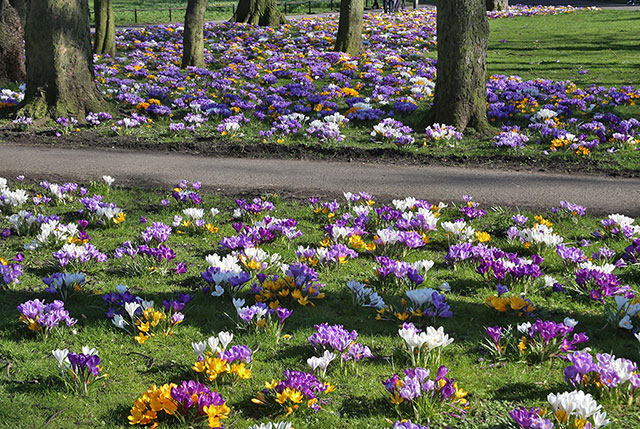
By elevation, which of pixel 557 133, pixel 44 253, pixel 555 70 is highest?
pixel 555 70

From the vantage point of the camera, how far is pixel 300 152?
11.0m

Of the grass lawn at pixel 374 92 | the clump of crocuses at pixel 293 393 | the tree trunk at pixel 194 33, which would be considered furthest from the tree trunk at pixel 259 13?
the clump of crocuses at pixel 293 393

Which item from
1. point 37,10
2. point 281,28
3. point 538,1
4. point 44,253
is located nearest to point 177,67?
point 37,10

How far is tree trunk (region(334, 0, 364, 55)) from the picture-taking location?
20.2 m

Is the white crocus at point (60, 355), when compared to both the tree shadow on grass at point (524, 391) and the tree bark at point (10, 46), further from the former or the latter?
the tree bark at point (10, 46)

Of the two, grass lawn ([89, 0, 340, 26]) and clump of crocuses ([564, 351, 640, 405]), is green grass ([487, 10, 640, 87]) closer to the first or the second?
clump of crocuses ([564, 351, 640, 405])

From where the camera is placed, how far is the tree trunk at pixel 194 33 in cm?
1702

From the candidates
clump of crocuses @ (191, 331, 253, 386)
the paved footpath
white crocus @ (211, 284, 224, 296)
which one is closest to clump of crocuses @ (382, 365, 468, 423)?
clump of crocuses @ (191, 331, 253, 386)

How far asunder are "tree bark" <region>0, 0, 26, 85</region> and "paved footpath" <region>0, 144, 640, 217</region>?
5.93 meters

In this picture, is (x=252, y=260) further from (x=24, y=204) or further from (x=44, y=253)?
(x=24, y=204)

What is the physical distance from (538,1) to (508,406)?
63.7 meters

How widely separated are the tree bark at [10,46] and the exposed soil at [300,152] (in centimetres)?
477

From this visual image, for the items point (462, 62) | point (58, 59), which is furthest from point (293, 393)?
point (58, 59)

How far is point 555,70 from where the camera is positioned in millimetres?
18781
